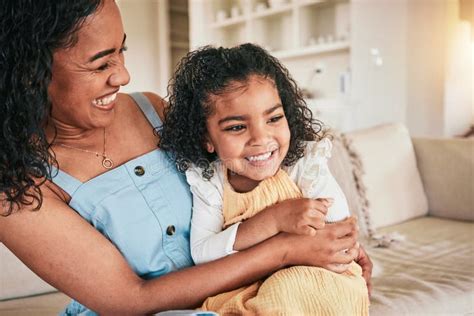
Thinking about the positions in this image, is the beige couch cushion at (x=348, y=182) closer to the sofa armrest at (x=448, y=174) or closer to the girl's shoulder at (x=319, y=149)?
the sofa armrest at (x=448, y=174)

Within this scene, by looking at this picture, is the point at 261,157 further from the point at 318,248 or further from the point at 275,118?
the point at 318,248

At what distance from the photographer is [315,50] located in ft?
13.8

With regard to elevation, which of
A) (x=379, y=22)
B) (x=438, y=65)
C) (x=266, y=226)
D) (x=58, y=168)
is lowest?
(x=266, y=226)

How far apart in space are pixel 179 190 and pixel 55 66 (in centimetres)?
36

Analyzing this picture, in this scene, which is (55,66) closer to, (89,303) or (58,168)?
(58,168)

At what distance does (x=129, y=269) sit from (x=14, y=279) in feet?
2.48

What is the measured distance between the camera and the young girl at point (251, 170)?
0.96 m

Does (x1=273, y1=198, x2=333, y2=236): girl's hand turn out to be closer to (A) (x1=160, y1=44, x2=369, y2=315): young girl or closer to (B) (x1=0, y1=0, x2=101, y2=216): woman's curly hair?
(A) (x1=160, y1=44, x2=369, y2=315): young girl

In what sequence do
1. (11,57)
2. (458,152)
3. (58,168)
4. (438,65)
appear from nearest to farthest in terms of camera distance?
(11,57) → (58,168) → (458,152) → (438,65)

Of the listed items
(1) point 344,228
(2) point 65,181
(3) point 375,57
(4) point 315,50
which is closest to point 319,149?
(1) point 344,228

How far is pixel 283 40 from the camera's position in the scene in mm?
4840

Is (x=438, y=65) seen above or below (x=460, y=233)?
above

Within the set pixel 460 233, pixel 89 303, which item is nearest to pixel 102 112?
pixel 89 303

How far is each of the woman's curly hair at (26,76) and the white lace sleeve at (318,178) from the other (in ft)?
1.68
